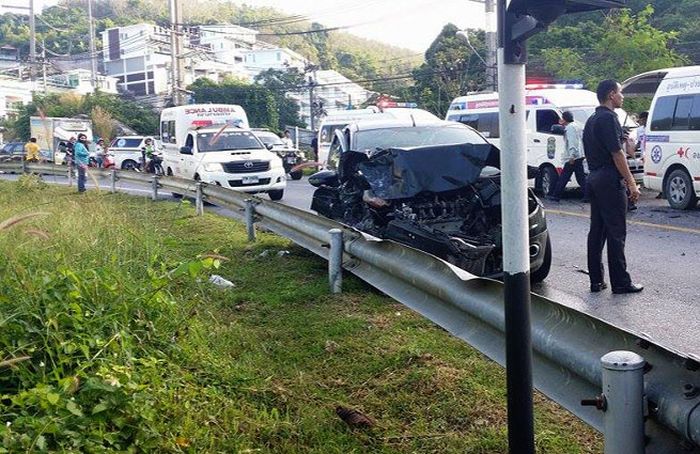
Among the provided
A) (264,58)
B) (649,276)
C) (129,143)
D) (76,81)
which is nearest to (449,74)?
(129,143)

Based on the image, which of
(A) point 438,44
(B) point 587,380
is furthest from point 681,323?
A: (A) point 438,44

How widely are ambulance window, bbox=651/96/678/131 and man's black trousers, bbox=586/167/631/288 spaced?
775 centimetres

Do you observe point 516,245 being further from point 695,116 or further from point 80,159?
point 80,159

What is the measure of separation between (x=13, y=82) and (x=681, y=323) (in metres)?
86.9

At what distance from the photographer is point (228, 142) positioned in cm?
1912

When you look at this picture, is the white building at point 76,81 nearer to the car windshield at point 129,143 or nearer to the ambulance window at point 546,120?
the car windshield at point 129,143

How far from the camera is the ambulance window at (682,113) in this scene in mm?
13258

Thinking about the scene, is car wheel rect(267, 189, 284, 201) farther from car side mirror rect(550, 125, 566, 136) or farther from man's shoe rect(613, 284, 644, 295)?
man's shoe rect(613, 284, 644, 295)

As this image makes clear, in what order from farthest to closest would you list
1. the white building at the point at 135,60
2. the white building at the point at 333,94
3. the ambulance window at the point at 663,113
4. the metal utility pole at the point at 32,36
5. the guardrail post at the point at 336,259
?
the white building at the point at 135,60 → the white building at the point at 333,94 → the metal utility pole at the point at 32,36 → the ambulance window at the point at 663,113 → the guardrail post at the point at 336,259

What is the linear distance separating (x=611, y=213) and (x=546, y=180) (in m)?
10.8

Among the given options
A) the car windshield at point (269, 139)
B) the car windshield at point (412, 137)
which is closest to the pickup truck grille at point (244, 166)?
the car windshield at point (412, 137)

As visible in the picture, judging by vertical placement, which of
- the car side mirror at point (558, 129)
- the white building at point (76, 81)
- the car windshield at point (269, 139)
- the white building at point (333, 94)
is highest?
the white building at point (76, 81)

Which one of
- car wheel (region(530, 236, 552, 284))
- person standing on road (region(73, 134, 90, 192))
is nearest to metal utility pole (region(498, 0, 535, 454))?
car wheel (region(530, 236, 552, 284))

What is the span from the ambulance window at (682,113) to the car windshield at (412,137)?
5.92 meters
